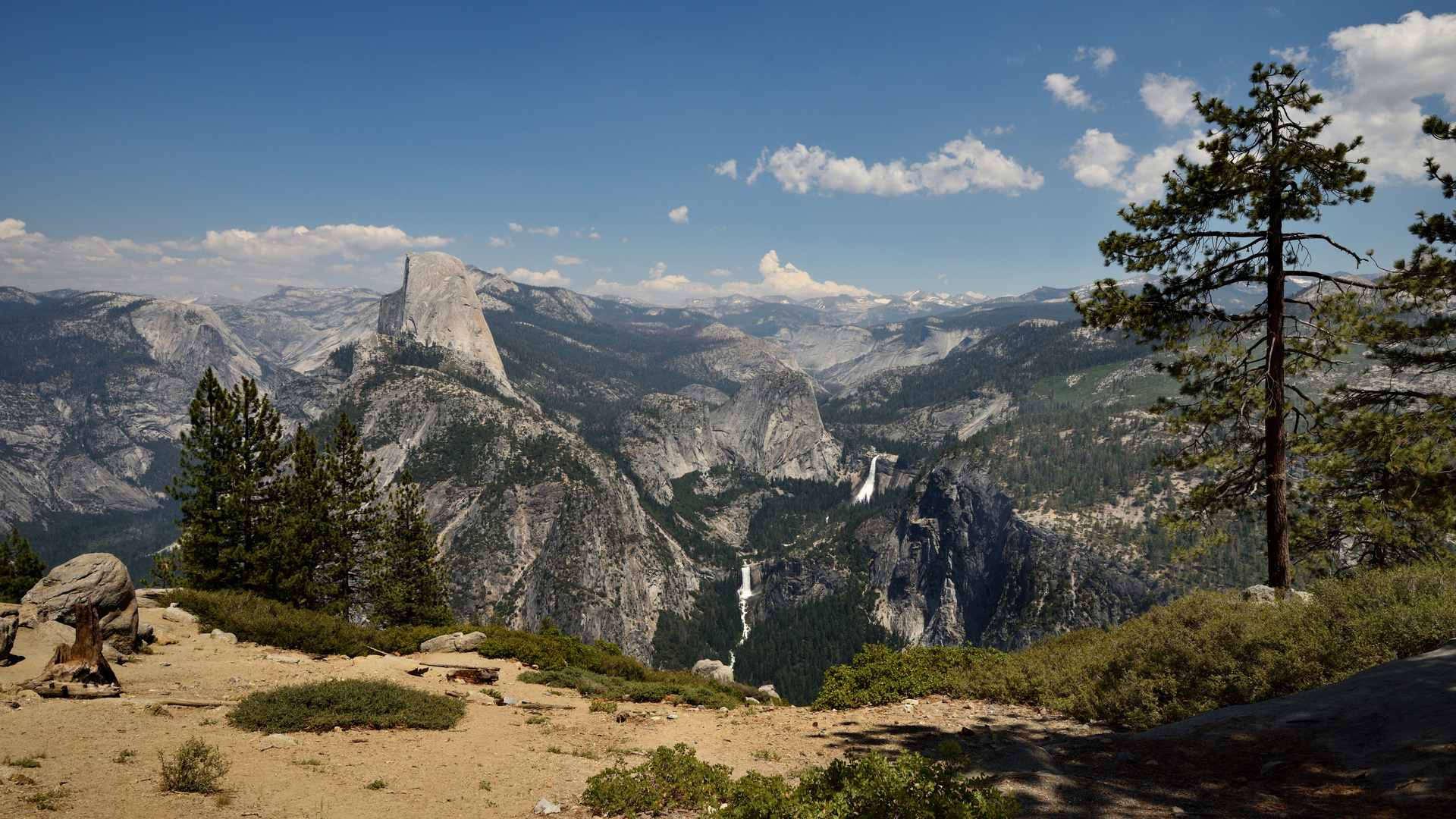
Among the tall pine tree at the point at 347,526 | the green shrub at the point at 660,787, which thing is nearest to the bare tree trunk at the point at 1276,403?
the green shrub at the point at 660,787

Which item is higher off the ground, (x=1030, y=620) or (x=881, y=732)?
(x=881, y=732)

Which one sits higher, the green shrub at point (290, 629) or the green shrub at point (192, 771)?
the green shrub at point (192, 771)

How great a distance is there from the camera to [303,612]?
80.3ft

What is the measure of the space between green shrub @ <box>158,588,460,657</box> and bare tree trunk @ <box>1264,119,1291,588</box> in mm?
29221

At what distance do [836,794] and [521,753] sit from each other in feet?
30.3

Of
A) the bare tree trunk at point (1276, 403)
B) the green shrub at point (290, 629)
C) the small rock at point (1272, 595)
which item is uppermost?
the bare tree trunk at point (1276, 403)

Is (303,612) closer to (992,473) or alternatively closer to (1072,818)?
(1072,818)

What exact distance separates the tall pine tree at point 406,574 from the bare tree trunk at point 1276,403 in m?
43.3

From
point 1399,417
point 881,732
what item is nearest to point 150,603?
point 881,732

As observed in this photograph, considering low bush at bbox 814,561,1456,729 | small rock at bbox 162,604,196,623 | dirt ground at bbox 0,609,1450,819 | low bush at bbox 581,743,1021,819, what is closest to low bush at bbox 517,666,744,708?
dirt ground at bbox 0,609,1450,819

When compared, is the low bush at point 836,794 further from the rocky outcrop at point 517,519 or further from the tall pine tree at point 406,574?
the rocky outcrop at point 517,519

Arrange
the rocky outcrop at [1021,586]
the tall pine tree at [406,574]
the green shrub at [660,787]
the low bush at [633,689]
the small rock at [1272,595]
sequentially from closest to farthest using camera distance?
the green shrub at [660,787] → the small rock at [1272,595] → the low bush at [633,689] → the tall pine tree at [406,574] → the rocky outcrop at [1021,586]

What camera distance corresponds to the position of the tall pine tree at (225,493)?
104 feet

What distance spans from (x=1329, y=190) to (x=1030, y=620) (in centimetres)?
16420
